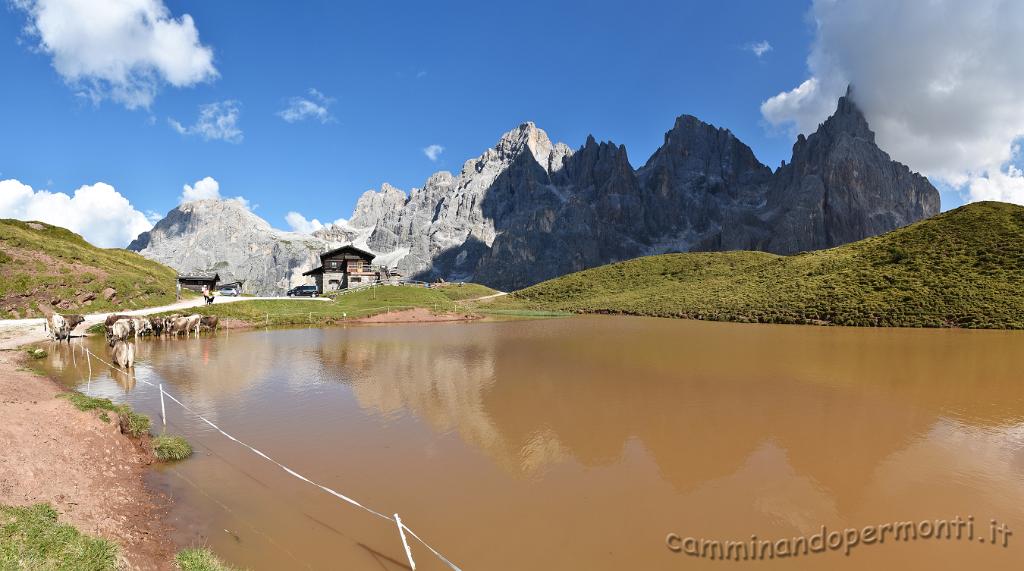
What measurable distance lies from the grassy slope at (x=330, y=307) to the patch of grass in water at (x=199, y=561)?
147 feet

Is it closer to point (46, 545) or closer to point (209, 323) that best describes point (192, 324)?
point (209, 323)

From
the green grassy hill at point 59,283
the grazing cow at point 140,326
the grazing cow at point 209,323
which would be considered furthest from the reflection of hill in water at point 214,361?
the green grassy hill at point 59,283

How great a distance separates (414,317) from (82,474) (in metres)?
47.2

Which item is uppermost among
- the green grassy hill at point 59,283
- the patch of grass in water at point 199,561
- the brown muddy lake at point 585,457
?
the green grassy hill at point 59,283

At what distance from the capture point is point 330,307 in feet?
188

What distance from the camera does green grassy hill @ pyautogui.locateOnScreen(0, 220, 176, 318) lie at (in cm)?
3969

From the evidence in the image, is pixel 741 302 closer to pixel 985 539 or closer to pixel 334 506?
pixel 985 539

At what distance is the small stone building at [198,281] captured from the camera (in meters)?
79.4

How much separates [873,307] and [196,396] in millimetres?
60671

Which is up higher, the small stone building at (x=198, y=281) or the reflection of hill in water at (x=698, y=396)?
the small stone building at (x=198, y=281)

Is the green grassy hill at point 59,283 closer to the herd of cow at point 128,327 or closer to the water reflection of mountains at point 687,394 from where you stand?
the herd of cow at point 128,327

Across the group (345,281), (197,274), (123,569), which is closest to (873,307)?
(123,569)

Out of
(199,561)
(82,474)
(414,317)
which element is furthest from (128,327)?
(199,561)

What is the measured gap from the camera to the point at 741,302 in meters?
60.5
